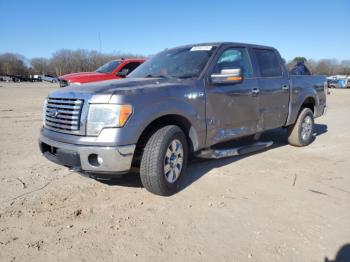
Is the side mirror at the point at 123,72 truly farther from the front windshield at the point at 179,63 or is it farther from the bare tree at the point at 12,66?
the bare tree at the point at 12,66

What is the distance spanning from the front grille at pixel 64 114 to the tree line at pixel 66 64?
71.9 metres

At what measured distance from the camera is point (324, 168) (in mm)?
4980

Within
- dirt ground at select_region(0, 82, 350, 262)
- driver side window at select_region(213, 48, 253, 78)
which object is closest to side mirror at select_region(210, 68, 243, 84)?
driver side window at select_region(213, 48, 253, 78)

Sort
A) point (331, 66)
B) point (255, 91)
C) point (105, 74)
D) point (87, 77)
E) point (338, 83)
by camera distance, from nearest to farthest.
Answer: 1. point (255, 91)
2. point (87, 77)
3. point (105, 74)
4. point (338, 83)
5. point (331, 66)

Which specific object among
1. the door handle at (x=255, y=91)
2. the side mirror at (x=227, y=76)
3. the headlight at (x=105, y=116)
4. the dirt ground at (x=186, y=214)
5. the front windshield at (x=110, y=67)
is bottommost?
the dirt ground at (x=186, y=214)

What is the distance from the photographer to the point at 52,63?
96.6 m

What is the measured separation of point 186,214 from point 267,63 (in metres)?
3.36

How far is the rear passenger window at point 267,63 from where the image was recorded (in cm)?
534

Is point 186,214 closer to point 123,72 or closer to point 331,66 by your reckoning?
point 123,72

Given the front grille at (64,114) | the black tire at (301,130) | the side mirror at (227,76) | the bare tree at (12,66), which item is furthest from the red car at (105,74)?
the bare tree at (12,66)

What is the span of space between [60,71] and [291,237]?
3655 inches

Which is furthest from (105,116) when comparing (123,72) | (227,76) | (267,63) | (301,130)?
(123,72)

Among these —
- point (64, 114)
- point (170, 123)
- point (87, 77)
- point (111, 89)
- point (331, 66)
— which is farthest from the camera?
point (331, 66)

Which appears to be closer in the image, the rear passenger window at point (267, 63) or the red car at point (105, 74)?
the rear passenger window at point (267, 63)
